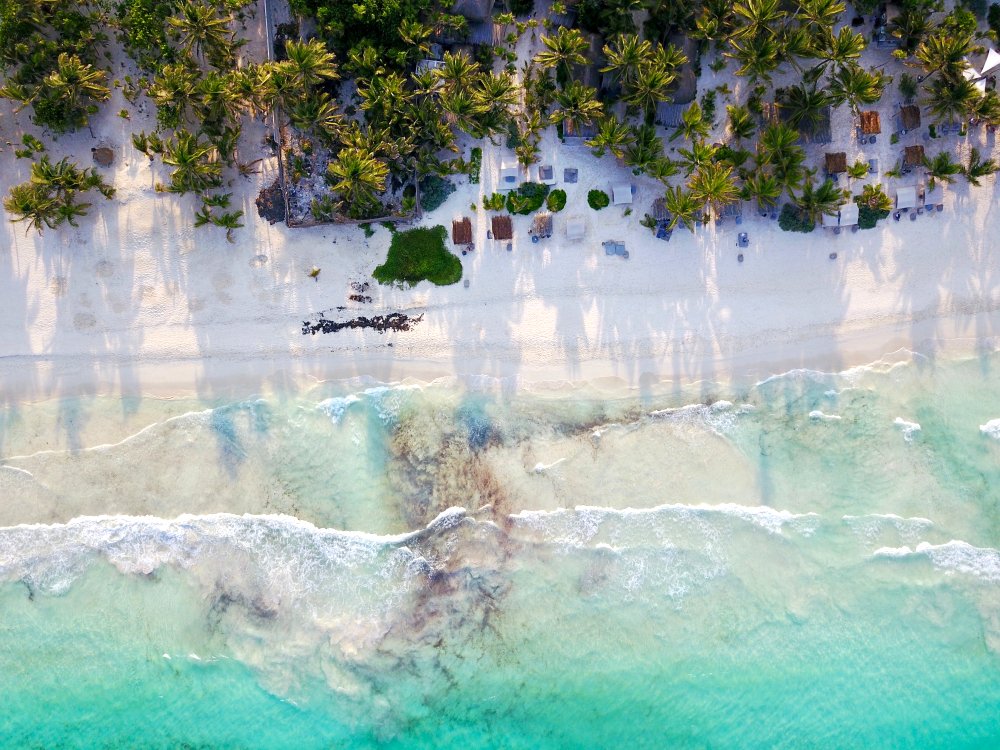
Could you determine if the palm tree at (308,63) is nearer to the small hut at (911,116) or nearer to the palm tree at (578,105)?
the palm tree at (578,105)

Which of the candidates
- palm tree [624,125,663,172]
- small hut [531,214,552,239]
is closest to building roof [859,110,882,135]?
palm tree [624,125,663,172]

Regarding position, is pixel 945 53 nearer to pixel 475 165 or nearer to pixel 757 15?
pixel 757 15

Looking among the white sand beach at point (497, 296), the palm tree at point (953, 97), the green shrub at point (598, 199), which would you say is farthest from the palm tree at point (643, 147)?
the palm tree at point (953, 97)

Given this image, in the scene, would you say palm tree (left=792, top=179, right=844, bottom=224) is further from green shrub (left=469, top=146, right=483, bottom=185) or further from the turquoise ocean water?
green shrub (left=469, top=146, right=483, bottom=185)

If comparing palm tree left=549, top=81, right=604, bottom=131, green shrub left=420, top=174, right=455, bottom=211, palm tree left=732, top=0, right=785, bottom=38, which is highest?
palm tree left=732, top=0, right=785, bottom=38

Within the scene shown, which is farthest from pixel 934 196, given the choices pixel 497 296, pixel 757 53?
pixel 497 296

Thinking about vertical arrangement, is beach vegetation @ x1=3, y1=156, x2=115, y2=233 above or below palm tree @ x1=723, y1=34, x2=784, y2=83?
below
